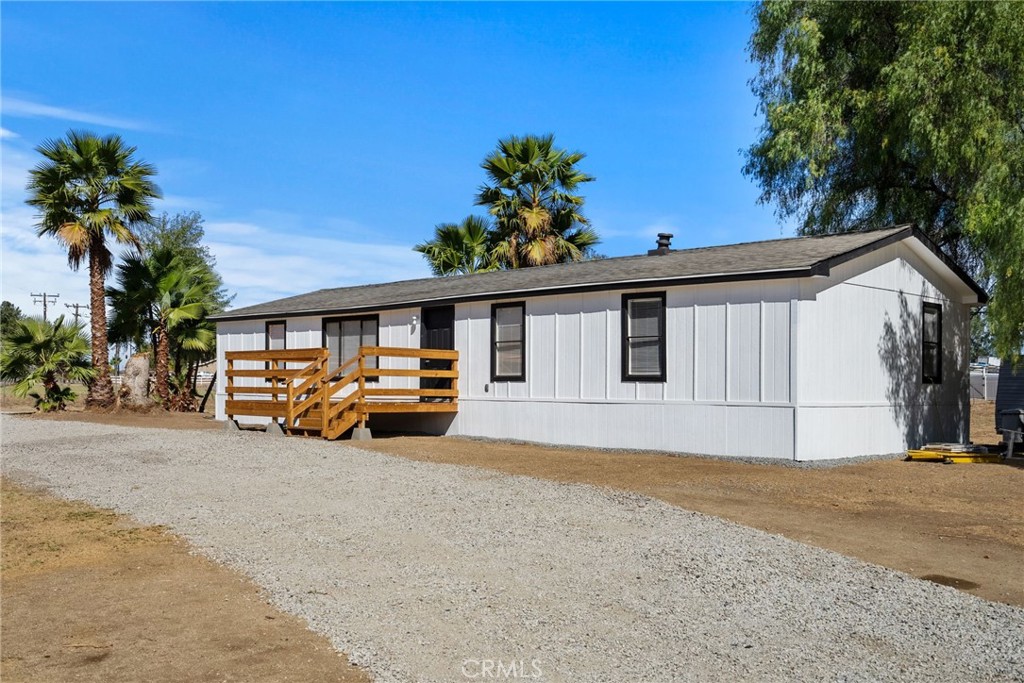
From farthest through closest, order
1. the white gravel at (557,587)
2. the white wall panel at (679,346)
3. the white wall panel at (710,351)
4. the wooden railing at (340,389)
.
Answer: the wooden railing at (340,389), the white wall panel at (679,346), the white wall panel at (710,351), the white gravel at (557,587)

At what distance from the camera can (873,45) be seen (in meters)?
21.5

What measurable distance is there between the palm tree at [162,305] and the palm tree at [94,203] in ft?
3.36

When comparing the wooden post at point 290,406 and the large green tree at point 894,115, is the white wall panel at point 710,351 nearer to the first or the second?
the large green tree at point 894,115

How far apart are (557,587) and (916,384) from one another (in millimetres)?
12176

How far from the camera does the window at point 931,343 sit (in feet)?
54.6

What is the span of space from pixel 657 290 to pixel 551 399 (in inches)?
120

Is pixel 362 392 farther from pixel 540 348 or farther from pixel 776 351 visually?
pixel 776 351

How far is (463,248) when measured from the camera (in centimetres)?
2859

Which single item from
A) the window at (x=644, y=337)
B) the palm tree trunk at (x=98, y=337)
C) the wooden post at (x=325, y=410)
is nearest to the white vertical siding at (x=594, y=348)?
the window at (x=644, y=337)

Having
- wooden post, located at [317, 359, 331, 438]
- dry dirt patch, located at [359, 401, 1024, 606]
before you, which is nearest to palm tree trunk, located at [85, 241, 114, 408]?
wooden post, located at [317, 359, 331, 438]

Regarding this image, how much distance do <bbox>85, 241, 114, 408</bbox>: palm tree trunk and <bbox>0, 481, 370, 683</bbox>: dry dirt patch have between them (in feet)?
60.6

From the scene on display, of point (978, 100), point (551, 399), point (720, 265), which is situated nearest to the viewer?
point (720, 265)

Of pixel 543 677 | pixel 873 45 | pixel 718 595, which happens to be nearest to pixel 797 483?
pixel 718 595

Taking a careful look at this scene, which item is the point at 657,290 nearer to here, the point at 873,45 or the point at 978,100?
the point at 978,100
